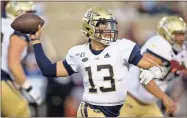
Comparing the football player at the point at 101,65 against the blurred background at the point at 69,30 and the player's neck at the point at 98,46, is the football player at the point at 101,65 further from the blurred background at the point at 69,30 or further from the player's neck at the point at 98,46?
the blurred background at the point at 69,30

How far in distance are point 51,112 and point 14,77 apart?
1.87m

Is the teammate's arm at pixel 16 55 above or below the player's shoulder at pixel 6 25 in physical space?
below

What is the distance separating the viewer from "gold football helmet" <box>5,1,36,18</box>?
722 cm

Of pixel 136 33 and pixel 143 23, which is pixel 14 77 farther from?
pixel 143 23

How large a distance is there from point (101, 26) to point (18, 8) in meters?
2.16

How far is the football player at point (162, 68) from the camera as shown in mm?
6551

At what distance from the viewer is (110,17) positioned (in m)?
5.28

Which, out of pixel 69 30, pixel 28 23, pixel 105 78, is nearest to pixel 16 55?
pixel 28 23

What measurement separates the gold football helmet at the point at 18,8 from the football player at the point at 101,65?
200 cm

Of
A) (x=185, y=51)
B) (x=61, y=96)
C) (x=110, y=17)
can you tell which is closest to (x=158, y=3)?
(x=61, y=96)

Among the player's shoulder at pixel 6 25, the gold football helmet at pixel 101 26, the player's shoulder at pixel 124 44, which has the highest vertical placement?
the gold football helmet at pixel 101 26

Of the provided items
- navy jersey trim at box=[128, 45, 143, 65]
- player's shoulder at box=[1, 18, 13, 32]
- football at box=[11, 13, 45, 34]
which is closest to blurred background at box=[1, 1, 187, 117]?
player's shoulder at box=[1, 18, 13, 32]

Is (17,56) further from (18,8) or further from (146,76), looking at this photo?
(146,76)

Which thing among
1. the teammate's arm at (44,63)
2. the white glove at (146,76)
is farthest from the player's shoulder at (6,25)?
the white glove at (146,76)
